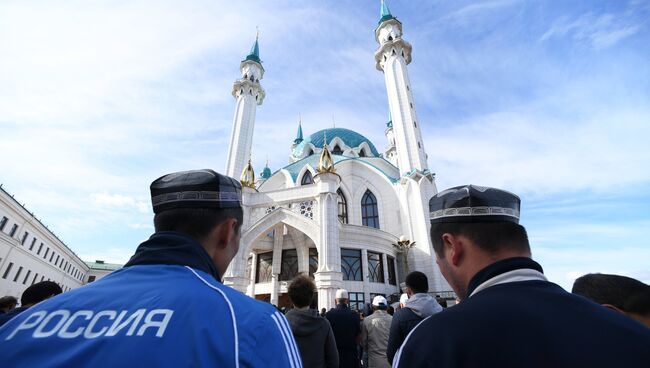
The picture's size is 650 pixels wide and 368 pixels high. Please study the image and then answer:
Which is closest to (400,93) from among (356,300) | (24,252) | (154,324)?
(356,300)

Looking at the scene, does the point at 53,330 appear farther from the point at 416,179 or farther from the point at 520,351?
the point at 416,179

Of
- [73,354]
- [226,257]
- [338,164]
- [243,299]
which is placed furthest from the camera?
[338,164]

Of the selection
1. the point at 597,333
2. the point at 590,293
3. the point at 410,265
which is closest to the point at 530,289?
the point at 597,333

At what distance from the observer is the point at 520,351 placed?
895 mm

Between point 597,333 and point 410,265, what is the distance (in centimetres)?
1937

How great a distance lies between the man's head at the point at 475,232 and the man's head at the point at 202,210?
1.11m

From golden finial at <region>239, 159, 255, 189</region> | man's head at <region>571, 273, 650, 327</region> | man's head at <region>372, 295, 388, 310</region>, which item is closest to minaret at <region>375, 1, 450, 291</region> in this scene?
golden finial at <region>239, 159, 255, 189</region>

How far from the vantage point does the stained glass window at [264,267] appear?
58.3 ft

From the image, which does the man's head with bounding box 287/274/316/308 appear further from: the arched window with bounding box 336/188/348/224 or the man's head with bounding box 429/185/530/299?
the arched window with bounding box 336/188/348/224

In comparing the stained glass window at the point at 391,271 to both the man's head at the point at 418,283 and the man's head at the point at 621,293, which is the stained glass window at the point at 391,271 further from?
the man's head at the point at 621,293

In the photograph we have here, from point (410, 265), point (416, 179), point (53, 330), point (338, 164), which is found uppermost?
point (338, 164)

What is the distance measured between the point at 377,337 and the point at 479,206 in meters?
3.81

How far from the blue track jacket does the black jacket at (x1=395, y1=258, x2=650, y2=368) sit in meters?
0.50

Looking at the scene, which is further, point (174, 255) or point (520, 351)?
point (174, 255)
